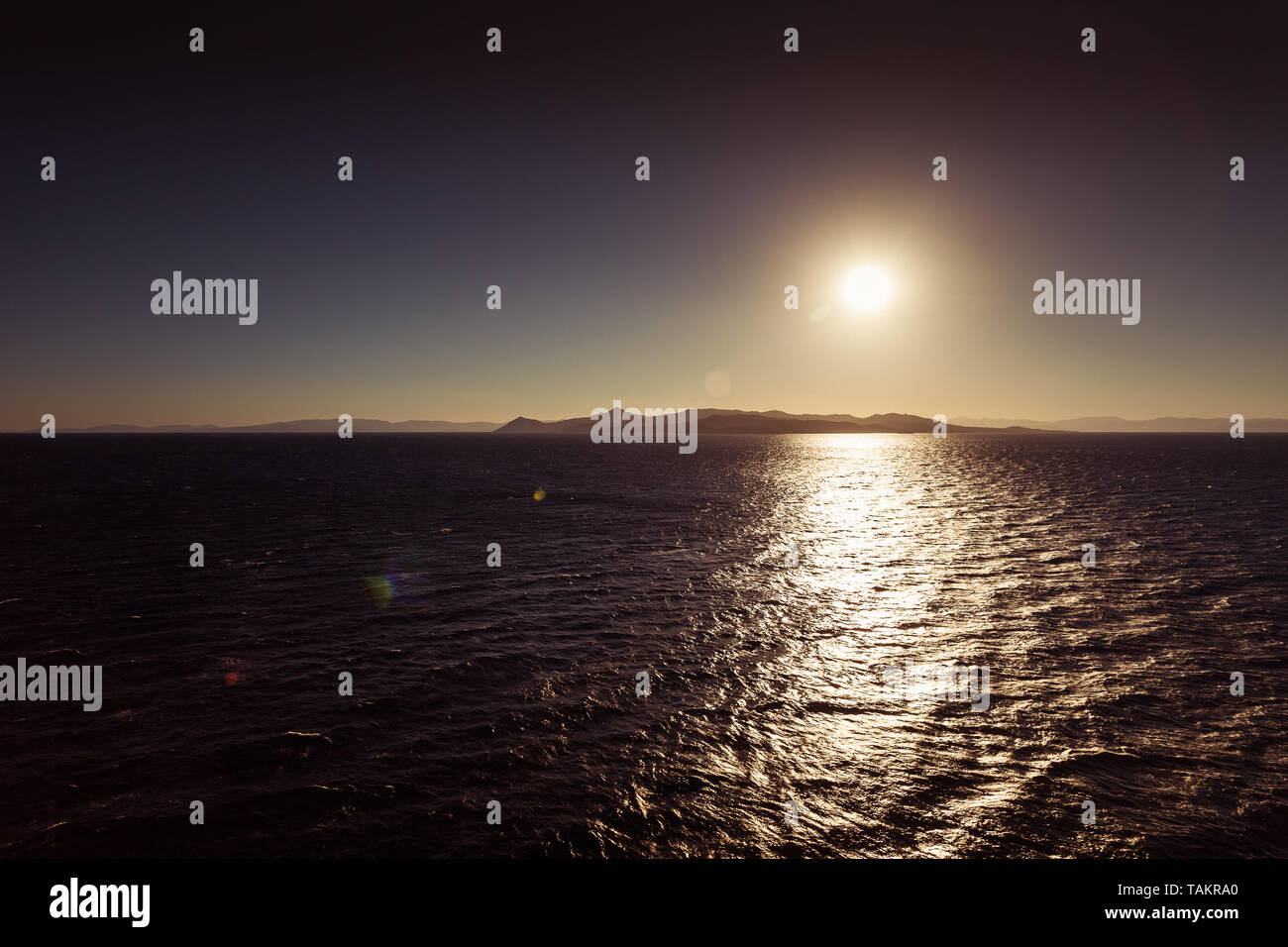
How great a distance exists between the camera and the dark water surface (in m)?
14.4

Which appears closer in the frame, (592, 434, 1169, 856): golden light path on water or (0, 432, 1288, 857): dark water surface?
(0, 432, 1288, 857): dark water surface

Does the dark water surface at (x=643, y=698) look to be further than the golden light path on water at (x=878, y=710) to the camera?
No

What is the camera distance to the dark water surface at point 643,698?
567 inches

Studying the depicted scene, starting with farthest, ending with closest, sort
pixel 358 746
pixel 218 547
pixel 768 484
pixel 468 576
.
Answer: pixel 768 484, pixel 218 547, pixel 468 576, pixel 358 746

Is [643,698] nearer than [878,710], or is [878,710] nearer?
[878,710]

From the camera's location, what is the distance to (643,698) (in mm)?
21516

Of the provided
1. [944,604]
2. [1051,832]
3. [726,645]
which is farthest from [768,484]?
[1051,832]
